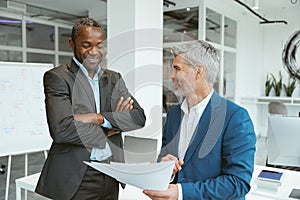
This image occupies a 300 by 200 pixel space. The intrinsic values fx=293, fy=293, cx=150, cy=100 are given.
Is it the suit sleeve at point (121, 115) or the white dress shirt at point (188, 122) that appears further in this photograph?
the suit sleeve at point (121, 115)

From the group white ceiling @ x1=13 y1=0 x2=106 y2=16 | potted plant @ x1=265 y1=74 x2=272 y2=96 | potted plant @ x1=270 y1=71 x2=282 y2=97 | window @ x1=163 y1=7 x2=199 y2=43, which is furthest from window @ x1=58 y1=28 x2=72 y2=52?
potted plant @ x1=270 y1=71 x2=282 y2=97

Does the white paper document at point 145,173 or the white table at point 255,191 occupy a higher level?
the white paper document at point 145,173

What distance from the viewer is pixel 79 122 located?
1593mm

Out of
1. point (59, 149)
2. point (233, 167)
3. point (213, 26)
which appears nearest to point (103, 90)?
point (59, 149)

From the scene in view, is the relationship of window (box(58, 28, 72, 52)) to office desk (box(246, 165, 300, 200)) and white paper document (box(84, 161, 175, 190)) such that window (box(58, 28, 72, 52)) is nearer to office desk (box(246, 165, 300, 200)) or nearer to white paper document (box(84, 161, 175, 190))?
office desk (box(246, 165, 300, 200))

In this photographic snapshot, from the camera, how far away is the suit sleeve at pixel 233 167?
3.79 ft

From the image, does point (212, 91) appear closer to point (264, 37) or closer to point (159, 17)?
point (159, 17)

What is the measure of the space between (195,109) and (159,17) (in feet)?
8.10

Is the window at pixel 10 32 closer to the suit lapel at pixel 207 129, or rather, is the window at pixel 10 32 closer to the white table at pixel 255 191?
the white table at pixel 255 191

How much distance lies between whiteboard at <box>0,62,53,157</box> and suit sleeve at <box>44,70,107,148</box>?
187cm

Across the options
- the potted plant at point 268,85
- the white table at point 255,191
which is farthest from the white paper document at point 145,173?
the potted plant at point 268,85

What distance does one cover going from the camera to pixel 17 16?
20.8ft

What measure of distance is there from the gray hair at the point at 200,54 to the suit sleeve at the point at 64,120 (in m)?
0.67

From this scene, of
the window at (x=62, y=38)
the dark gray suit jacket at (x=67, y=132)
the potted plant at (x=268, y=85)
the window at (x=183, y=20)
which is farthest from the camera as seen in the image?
the potted plant at (x=268, y=85)
